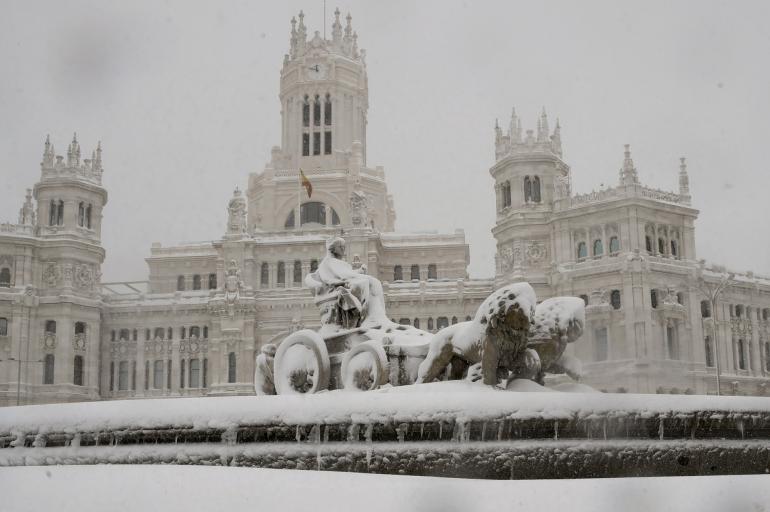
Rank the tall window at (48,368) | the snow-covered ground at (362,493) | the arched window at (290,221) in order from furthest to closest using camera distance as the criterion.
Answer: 1. the arched window at (290,221)
2. the tall window at (48,368)
3. the snow-covered ground at (362,493)

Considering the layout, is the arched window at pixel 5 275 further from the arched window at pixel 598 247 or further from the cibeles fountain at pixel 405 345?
the cibeles fountain at pixel 405 345

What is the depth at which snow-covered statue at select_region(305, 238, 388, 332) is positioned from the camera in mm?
13766

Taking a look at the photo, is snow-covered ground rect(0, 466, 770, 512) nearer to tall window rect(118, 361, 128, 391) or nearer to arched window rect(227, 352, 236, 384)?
arched window rect(227, 352, 236, 384)

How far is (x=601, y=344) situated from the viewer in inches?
2345

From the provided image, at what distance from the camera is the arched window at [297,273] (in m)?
66.6

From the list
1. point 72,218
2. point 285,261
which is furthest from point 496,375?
point 72,218

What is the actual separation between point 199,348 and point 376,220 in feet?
64.3

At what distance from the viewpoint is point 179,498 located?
23.8ft

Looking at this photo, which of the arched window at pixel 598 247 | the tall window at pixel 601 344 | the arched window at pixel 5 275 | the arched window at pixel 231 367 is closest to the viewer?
the tall window at pixel 601 344

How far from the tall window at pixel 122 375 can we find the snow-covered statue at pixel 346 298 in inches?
2196

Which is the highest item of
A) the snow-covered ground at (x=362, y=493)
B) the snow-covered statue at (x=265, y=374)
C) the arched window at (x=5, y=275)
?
the arched window at (x=5, y=275)

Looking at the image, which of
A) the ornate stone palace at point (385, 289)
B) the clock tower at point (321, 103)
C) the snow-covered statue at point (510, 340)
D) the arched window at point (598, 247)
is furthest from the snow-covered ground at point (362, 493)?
the clock tower at point (321, 103)

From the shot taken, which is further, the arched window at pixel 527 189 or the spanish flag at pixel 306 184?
the spanish flag at pixel 306 184

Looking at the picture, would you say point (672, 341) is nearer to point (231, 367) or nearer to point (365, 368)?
point (231, 367)
